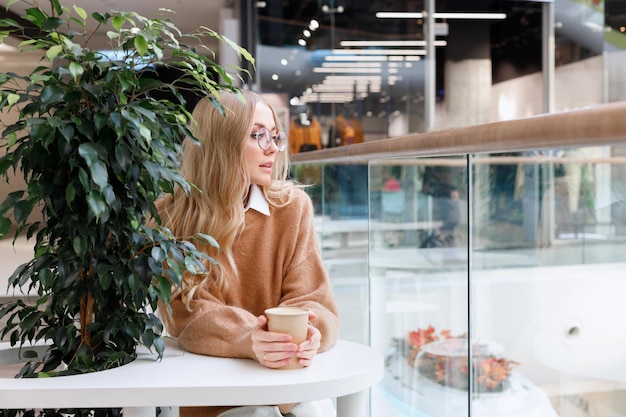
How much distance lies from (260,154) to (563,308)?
721 millimetres

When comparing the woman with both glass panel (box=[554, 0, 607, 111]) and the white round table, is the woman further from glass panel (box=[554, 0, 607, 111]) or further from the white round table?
glass panel (box=[554, 0, 607, 111])

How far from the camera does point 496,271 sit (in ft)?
7.38

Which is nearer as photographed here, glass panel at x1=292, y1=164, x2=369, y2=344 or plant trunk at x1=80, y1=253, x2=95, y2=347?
plant trunk at x1=80, y1=253, x2=95, y2=347

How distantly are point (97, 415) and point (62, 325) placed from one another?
0.62 ft

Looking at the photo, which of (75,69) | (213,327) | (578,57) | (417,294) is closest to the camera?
(75,69)

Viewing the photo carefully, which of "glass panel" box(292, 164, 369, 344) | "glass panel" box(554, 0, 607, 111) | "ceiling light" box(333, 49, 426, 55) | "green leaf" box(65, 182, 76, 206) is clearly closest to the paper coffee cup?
"green leaf" box(65, 182, 76, 206)

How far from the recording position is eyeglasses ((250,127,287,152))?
161 cm

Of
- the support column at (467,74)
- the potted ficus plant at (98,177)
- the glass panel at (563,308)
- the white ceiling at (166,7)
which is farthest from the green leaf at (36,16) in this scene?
the support column at (467,74)

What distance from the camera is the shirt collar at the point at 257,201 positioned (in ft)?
5.30

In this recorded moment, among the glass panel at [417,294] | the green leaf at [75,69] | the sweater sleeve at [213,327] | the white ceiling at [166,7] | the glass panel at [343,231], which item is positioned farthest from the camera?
the white ceiling at [166,7]

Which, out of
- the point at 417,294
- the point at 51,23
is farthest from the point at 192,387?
the point at 417,294

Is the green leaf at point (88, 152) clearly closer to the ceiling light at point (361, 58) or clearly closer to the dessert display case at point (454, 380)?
the dessert display case at point (454, 380)

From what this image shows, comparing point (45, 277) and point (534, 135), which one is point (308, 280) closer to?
point (45, 277)

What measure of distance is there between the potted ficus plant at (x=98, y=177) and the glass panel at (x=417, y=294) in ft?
2.24
